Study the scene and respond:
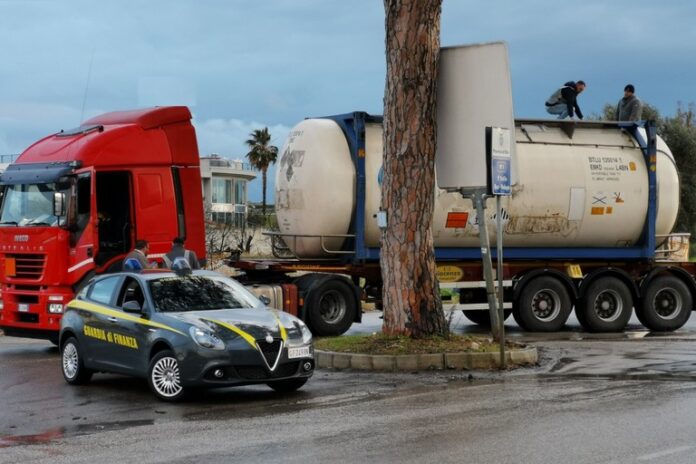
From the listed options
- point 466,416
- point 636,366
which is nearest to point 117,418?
point 466,416

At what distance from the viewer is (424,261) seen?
15.4 m

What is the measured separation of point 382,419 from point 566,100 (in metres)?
13.8

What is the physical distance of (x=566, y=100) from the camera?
22500 millimetres

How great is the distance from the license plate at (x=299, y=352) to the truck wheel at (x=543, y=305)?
9.62 m

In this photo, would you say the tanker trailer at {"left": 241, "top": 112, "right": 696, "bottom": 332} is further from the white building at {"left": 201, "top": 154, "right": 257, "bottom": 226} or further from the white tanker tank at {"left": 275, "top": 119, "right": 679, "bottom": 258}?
the white building at {"left": 201, "top": 154, "right": 257, "bottom": 226}

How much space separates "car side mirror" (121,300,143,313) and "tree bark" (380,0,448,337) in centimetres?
421

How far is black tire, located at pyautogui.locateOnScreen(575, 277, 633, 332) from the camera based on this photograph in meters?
21.4

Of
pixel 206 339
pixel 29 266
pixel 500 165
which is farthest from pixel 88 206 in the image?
pixel 500 165

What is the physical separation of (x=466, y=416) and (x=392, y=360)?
13.5 feet

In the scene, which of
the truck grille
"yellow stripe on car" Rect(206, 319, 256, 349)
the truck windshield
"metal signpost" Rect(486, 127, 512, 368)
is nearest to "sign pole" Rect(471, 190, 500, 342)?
"metal signpost" Rect(486, 127, 512, 368)

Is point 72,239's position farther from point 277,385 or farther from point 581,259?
point 581,259

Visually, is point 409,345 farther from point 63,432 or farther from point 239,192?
point 239,192

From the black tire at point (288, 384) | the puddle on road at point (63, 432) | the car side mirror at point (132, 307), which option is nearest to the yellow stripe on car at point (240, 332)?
the black tire at point (288, 384)

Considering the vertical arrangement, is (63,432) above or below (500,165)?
below
